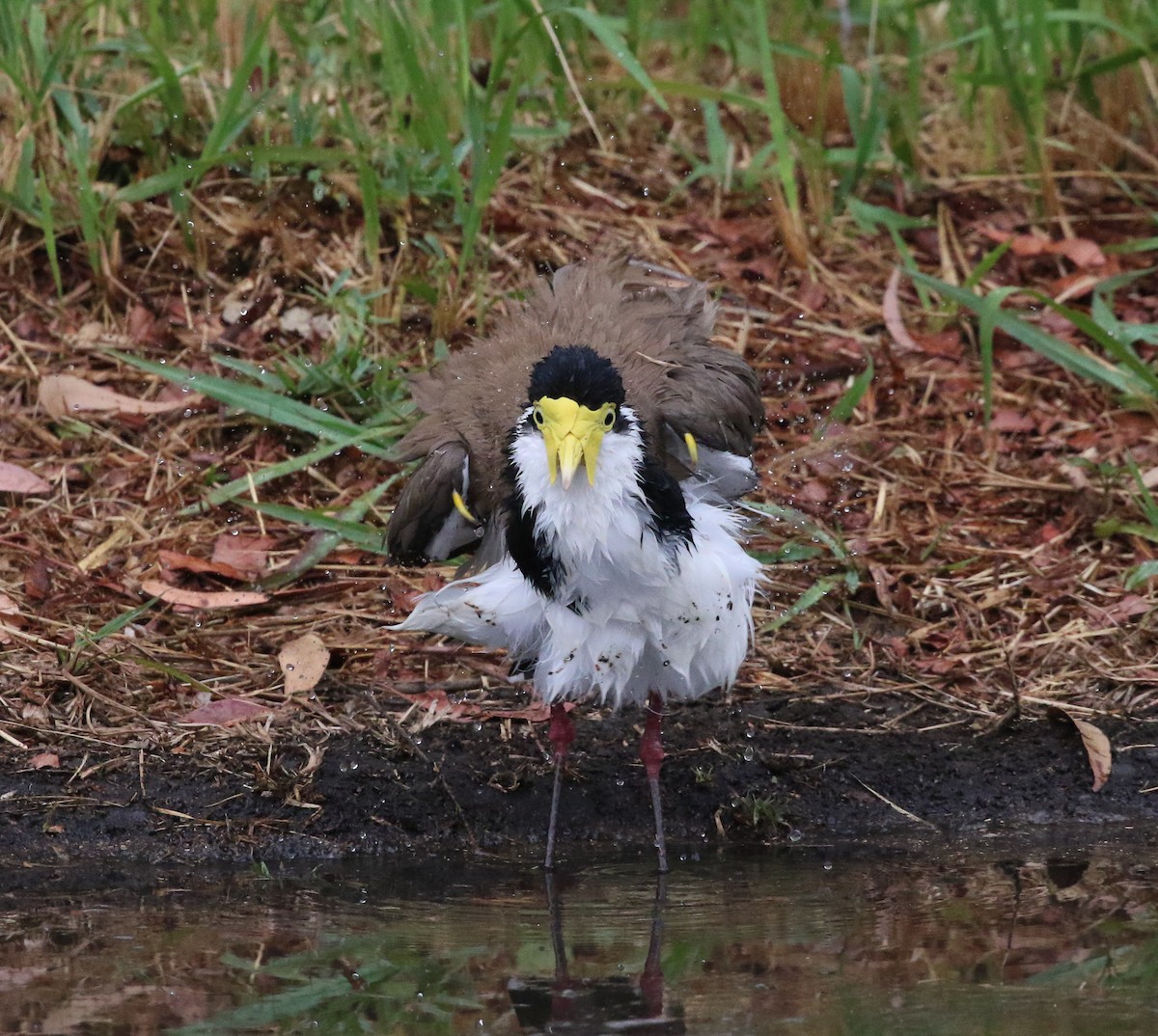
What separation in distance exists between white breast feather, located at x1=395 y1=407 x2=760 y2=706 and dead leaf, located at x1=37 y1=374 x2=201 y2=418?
2148 mm

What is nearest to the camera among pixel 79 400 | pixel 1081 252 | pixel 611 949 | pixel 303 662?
pixel 611 949

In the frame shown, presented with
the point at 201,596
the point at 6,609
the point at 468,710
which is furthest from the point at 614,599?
the point at 6,609

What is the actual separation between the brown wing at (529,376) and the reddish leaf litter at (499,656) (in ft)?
2.32

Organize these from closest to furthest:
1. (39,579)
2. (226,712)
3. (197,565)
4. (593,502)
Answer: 1. (593,502)
2. (226,712)
3. (39,579)
4. (197,565)

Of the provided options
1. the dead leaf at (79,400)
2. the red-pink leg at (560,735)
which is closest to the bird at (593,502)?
the red-pink leg at (560,735)

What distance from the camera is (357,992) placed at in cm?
343

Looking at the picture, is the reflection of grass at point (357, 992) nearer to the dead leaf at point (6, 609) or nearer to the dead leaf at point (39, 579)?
the dead leaf at point (6, 609)

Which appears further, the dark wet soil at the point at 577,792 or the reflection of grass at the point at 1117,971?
the dark wet soil at the point at 577,792

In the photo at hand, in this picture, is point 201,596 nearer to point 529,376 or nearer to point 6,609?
point 6,609

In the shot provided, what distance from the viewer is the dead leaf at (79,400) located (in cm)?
625

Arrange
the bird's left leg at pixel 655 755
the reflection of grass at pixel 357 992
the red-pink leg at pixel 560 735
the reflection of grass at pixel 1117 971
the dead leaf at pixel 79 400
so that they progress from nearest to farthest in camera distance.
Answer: the reflection of grass at pixel 357 992 < the reflection of grass at pixel 1117 971 < the bird's left leg at pixel 655 755 < the red-pink leg at pixel 560 735 < the dead leaf at pixel 79 400

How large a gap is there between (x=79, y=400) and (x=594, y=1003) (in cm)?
371

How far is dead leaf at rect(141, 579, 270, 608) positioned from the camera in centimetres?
555

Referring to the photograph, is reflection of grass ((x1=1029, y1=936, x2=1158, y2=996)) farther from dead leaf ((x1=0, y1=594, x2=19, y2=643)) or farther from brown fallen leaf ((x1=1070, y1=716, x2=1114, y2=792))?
dead leaf ((x1=0, y1=594, x2=19, y2=643))
